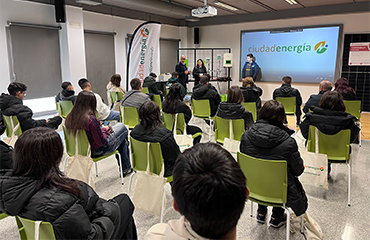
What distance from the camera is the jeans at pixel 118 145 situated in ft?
10.8

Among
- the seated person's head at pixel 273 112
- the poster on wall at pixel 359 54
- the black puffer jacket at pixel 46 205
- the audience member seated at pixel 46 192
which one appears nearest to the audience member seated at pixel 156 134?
the seated person's head at pixel 273 112

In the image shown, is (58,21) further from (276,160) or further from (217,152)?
(217,152)

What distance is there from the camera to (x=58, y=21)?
7.00 m

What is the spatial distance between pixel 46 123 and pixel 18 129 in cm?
41

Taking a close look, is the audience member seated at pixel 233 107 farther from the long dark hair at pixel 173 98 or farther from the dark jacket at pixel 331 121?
the dark jacket at pixel 331 121

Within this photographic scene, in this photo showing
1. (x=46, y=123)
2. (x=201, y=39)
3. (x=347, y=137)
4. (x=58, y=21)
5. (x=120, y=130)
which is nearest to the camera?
(x=347, y=137)

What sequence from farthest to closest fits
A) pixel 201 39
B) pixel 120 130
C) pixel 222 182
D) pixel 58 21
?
1. pixel 201 39
2. pixel 58 21
3. pixel 120 130
4. pixel 222 182

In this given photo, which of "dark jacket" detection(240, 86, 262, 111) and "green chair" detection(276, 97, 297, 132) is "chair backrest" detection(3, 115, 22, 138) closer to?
"dark jacket" detection(240, 86, 262, 111)

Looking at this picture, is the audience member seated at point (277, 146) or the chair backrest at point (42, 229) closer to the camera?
the chair backrest at point (42, 229)

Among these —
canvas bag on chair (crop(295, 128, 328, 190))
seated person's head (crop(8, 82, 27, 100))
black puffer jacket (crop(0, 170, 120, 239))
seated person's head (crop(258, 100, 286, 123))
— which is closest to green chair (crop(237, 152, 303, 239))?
seated person's head (crop(258, 100, 286, 123))

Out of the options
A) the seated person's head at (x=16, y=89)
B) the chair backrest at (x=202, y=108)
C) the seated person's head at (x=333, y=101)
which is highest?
the seated person's head at (x=16, y=89)

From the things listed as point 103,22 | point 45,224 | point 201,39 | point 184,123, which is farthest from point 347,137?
point 201,39

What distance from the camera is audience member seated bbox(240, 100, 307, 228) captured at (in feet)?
7.36

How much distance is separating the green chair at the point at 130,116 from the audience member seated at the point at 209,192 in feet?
11.8
